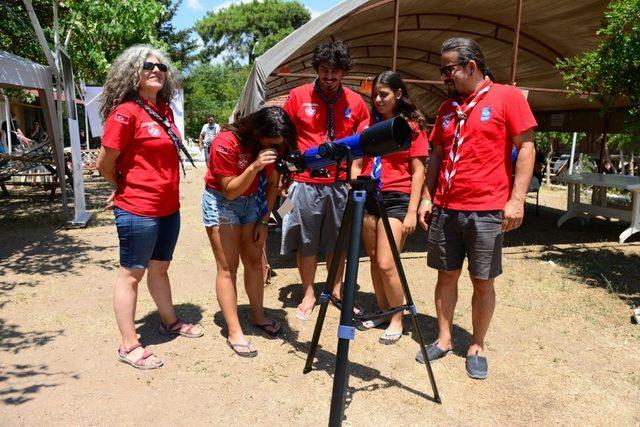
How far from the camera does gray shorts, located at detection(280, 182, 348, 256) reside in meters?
3.54

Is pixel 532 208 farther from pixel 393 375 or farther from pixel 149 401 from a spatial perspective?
pixel 149 401

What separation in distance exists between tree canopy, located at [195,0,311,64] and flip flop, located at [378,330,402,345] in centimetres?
3934

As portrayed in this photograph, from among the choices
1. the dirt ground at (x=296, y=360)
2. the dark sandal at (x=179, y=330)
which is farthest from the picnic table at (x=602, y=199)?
the dark sandal at (x=179, y=330)

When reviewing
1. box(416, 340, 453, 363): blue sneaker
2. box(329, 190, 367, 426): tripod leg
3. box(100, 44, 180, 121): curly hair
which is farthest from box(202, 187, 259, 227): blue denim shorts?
box(416, 340, 453, 363): blue sneaker

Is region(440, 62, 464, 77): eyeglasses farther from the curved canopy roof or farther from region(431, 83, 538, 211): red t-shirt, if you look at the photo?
the curved canopy roof

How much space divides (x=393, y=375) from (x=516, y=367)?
842 millimetres

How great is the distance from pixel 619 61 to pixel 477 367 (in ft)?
11.5

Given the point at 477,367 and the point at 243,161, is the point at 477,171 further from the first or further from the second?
the point at 243,161

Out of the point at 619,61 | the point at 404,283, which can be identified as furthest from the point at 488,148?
the point at 619,61

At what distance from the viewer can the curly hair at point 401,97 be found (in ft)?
10.2

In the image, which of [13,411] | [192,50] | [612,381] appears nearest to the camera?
[13,411]

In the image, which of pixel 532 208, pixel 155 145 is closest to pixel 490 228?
pixel 155 145

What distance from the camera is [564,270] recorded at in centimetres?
540

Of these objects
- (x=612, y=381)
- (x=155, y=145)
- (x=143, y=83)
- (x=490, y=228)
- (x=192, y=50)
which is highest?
(x=192, y=50)
